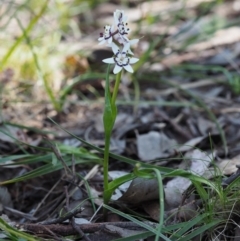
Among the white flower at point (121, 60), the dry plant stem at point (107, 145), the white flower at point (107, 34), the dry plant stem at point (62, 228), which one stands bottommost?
the dry plant stem at point (62, 228)

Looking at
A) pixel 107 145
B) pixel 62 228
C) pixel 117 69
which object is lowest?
pixel 62 228

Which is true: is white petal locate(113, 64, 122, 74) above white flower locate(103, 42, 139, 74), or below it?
below

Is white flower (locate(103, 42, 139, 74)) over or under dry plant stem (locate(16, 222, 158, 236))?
over

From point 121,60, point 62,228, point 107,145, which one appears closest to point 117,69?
point 121,60

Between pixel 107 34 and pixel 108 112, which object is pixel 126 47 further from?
pixel 108 112

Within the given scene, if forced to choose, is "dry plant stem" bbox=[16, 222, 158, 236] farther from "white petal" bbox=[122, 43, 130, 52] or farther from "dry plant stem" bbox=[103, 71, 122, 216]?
"white petal" bbox=[122, 43, 130, 52]

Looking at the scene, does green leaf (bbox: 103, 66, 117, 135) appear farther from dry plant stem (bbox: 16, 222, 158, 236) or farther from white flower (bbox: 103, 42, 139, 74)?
dry plant stem (bbox: 16, 222, 158, 236)

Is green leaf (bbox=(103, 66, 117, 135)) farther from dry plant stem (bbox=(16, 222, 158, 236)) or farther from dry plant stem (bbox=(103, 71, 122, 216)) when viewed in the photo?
dry plant stem (bbox=(16, 222, 158, 236))

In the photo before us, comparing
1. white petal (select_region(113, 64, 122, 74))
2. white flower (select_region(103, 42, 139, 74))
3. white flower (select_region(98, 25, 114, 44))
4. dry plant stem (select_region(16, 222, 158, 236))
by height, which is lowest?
dry plant stem (select_region(16, 222, 158, 236))

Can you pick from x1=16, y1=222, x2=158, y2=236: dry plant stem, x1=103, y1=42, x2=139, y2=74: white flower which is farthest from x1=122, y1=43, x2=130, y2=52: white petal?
x1=16, y1=222, x2=158, y2=236: dry plant stem

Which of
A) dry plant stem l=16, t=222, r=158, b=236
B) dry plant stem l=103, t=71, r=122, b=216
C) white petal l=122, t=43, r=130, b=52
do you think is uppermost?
white petal l=122, t=43, r=130, b=52

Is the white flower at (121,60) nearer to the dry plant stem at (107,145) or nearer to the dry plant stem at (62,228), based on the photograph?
the dry plant stem at (107,145)

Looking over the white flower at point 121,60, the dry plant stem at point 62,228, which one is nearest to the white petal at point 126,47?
the white flower at point 121,60
